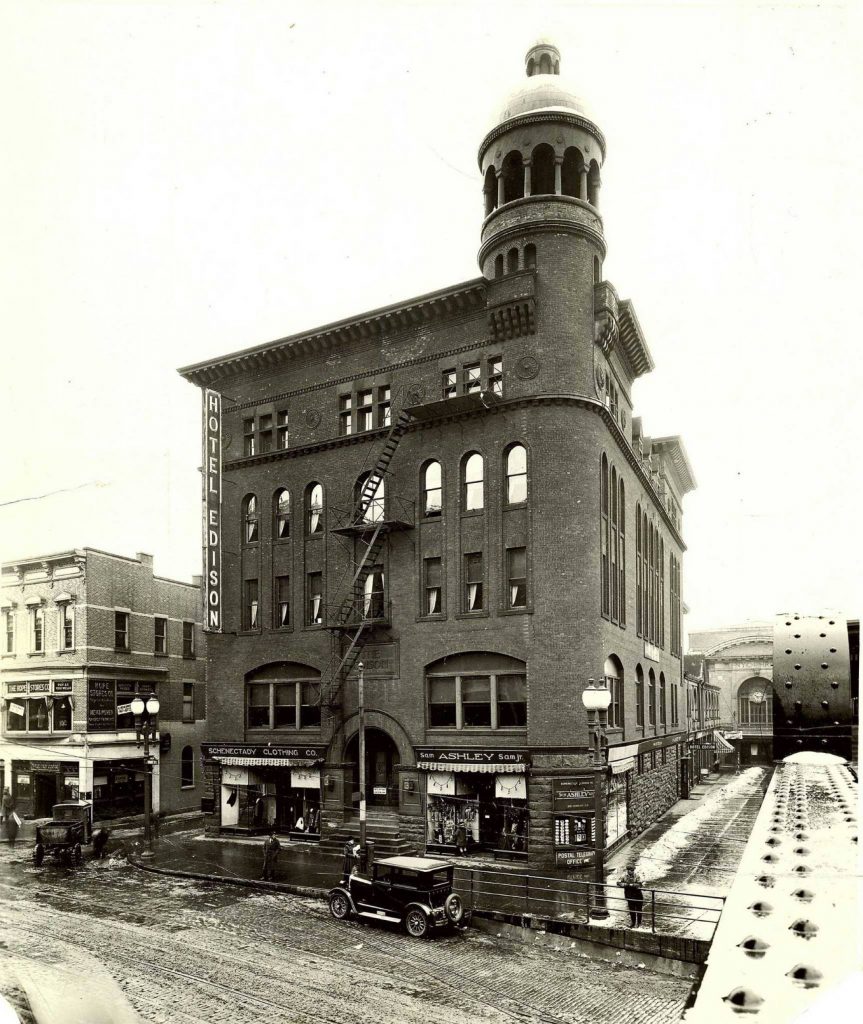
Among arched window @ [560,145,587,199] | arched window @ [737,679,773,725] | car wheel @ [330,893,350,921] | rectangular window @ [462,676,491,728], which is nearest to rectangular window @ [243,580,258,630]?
rectangular window @ [462,676,491,728]

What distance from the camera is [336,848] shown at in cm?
2800

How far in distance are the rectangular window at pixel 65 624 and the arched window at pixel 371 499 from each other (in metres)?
14.0

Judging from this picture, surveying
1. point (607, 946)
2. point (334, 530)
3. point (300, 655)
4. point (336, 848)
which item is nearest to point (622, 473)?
point (334, 530)

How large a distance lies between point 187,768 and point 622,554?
23274 mm

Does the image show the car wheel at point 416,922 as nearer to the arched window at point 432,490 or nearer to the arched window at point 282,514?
the arched window at point 432,490

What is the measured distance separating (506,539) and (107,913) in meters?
15.2

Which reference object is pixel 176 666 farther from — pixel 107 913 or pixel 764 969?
pixel 764 969

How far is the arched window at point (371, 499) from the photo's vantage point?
2988 centimetres

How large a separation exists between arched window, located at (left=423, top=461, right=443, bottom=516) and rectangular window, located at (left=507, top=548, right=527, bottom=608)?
330 centimetres

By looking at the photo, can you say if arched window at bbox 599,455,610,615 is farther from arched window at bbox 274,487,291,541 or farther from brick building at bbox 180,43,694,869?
arched window at bbox 274,487,291,541

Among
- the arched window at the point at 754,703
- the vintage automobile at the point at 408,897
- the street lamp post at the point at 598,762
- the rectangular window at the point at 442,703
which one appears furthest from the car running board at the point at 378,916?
the arched window at the point at 754,703

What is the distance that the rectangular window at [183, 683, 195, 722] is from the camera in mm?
40156

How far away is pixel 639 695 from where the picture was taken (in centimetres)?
3478

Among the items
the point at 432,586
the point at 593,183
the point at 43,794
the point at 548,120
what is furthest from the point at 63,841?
the point at 548,120
